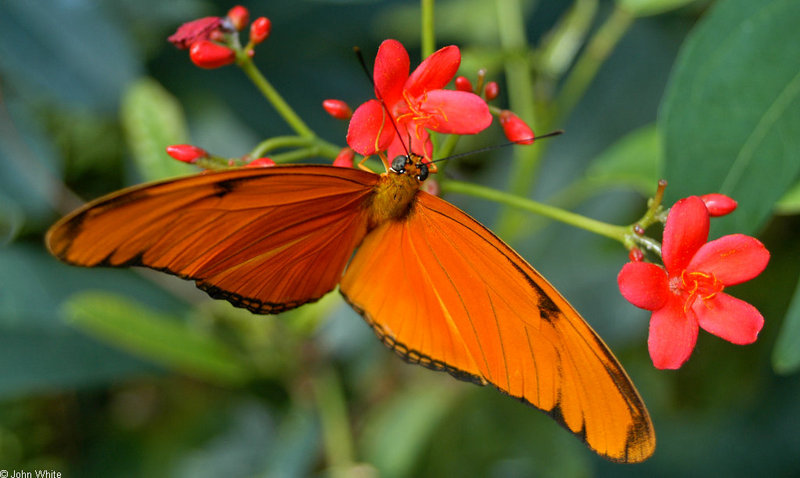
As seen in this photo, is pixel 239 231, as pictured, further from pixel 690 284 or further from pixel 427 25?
pixel 690 284

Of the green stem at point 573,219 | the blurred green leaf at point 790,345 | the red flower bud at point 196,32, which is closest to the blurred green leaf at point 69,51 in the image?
the red flower bud at point 196,32

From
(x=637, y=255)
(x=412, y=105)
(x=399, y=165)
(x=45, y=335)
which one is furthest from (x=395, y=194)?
(x=45, y=335)

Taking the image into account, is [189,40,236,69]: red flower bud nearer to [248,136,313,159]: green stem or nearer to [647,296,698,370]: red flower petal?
[248,136,313,159]: green stem

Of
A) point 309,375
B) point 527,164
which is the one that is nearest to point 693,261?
point 527,164

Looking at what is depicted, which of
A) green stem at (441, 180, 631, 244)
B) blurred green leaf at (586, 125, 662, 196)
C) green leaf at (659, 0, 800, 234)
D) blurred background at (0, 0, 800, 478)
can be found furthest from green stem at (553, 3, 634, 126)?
green stem at (441, 180, 631, 244)

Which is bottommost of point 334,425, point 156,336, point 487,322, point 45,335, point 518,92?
point 334,425
